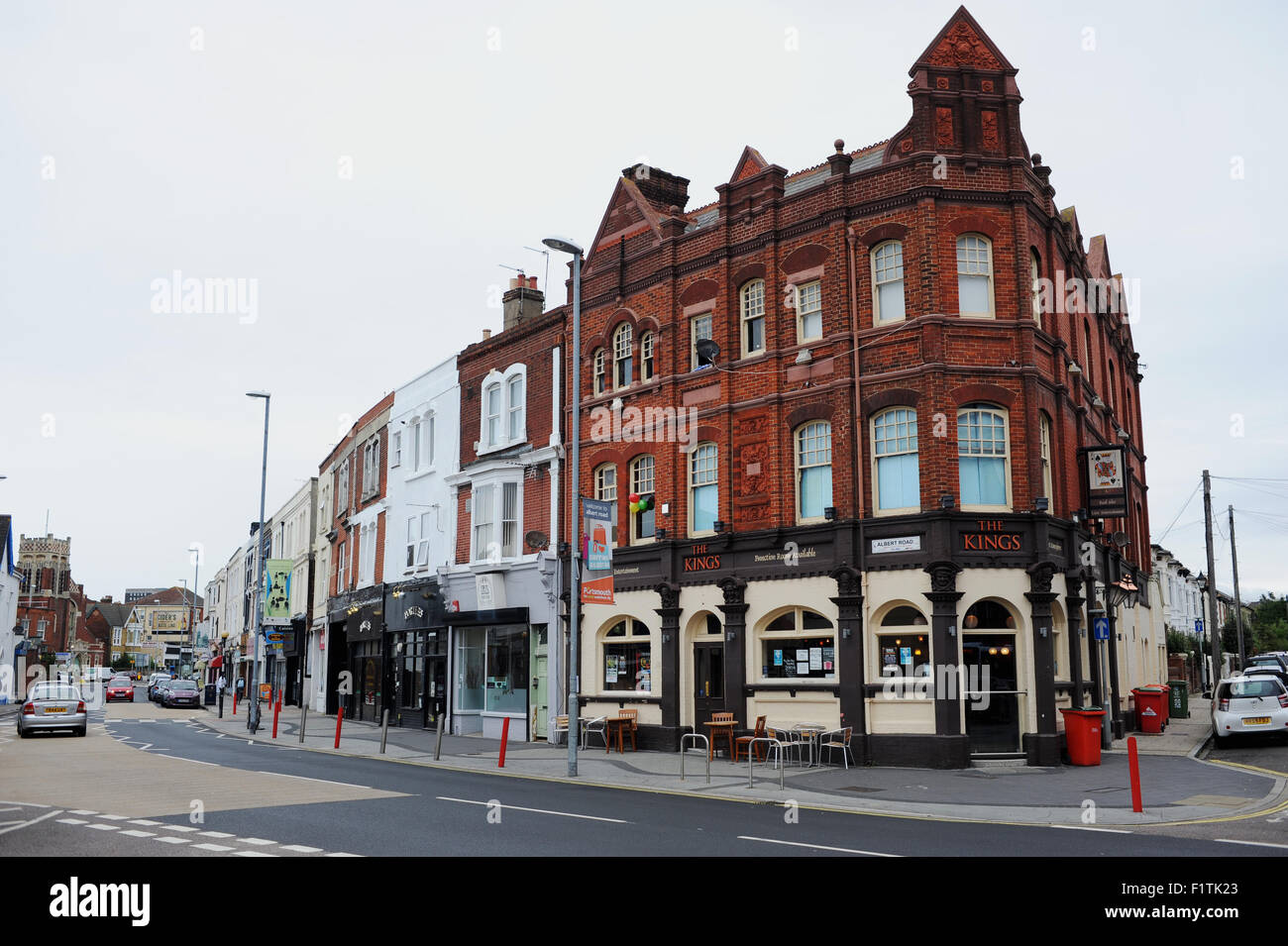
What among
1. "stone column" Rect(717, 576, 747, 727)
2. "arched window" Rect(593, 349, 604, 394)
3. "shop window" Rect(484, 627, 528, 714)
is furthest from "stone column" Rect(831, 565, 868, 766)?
"shop window" Rect(484, 627, 528, 714)

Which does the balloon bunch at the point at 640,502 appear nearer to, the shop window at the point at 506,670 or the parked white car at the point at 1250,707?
the shop window at the point at 506,670

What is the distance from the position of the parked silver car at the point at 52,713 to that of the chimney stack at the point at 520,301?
17.8 meters

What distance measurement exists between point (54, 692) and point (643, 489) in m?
20.0

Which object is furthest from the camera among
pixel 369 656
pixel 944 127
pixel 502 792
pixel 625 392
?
pixel 369 656

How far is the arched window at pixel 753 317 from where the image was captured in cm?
2488

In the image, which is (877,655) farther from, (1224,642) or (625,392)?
(1224,642)

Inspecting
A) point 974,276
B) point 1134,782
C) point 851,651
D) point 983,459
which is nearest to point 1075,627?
point 983,459

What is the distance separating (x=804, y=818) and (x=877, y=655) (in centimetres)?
804

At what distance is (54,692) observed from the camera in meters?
32.2

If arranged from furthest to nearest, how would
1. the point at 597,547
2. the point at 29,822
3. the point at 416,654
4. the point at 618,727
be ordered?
the point at 416,654, the point at 618,727, the point at 597,547, the point at 29,822

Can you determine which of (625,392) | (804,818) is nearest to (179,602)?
(625,392)

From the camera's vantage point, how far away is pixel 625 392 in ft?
90.9

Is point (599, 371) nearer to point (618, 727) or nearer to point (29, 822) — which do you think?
point (618, 727)

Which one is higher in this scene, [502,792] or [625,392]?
[625,392]
